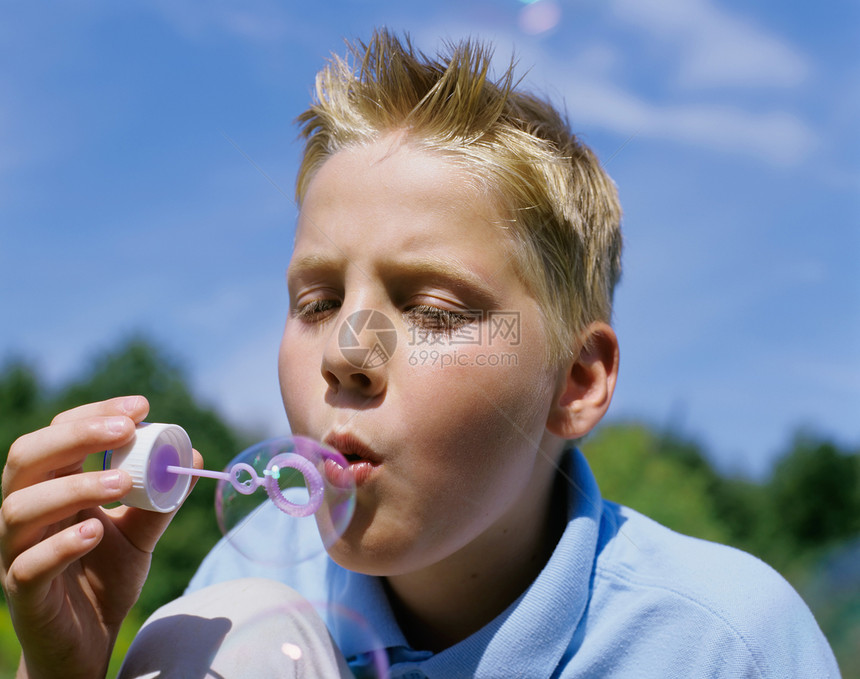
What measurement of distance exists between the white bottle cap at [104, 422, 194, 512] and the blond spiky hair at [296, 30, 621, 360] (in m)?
0.62

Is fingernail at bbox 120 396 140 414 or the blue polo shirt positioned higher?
fingernail at bbox 120 396 140 414

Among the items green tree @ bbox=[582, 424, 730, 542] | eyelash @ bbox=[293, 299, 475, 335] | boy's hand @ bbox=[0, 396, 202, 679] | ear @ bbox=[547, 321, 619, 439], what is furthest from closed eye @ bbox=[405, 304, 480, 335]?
green tree @ bbox=[582, 424, 730, 542]

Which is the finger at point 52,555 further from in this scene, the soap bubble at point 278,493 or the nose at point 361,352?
the nose at point 361,352

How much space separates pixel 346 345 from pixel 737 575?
846 mm

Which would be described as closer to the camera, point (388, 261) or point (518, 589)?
point (388, 261)

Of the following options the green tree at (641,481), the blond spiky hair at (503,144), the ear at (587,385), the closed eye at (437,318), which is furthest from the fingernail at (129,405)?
the green tree at (641,481)

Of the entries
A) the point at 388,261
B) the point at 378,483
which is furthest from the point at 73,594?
the point at 388,261

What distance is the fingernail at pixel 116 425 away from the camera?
960 mm

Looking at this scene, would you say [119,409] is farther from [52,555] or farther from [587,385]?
[587,385]

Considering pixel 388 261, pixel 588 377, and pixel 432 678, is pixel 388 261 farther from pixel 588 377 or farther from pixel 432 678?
pixel 432 678

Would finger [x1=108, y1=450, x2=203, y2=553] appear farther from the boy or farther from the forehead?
the forehead

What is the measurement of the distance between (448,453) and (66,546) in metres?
0.55

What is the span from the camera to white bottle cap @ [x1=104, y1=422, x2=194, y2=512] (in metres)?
0.94

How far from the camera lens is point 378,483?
3.45ft
